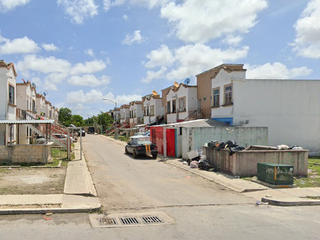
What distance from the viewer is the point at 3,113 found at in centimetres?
1911

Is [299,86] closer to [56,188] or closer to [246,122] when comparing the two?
[246,122]

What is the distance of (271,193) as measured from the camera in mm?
10164

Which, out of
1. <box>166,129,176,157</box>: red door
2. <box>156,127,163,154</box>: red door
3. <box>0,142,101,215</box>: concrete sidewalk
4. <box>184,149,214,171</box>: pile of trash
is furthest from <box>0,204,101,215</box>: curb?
<box>156,127,163,154</box>: red door

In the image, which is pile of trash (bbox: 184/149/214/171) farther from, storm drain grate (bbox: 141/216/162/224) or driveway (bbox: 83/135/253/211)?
storm drain grate (bbox: 141/216/162/224)

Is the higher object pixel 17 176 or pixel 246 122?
pixel 246 122

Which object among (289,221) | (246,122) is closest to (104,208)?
(289,221)

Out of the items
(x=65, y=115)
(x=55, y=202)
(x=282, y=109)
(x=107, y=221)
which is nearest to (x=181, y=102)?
(x=282, y=109)

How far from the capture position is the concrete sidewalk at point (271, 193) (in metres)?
9.01

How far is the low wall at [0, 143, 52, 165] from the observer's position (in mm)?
15945

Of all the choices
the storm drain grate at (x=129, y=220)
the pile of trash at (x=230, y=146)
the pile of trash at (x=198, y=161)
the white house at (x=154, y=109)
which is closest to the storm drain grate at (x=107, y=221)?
the storm drain grate at (x=129, y=220)

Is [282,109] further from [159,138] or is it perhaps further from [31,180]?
[31,180]

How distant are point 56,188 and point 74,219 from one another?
11.7ft

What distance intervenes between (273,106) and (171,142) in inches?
353

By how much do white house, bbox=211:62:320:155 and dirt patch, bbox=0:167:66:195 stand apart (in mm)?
13673
